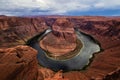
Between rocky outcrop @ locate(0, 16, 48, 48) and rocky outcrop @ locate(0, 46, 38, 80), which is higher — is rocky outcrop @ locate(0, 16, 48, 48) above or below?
below

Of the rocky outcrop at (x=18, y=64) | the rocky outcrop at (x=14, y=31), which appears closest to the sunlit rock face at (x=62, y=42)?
the rocky outcrop at (x=14, y=31)

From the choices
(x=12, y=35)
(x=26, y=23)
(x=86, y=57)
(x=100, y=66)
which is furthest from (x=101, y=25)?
(x=100, y=66)

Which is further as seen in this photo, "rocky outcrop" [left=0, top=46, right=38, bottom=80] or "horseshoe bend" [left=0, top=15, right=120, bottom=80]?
"horseshoe bend" [left=0, top=15, right=120, bottom=80]

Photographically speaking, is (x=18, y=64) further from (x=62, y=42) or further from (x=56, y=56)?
(x=62, y=42)

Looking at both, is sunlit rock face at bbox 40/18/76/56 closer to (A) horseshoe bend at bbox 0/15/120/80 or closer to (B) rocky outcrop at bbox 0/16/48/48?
(A) horseshoe bend at bbox 0/15/120/80

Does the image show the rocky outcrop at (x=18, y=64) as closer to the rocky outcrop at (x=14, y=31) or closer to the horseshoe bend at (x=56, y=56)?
the horseshoe bend at (x=56, y=56)

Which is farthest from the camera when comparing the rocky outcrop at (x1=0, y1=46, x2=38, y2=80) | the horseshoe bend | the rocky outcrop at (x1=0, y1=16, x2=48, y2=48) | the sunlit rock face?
the rocky outcrop at (x1=0, y1=16, x2=48, y2=48)

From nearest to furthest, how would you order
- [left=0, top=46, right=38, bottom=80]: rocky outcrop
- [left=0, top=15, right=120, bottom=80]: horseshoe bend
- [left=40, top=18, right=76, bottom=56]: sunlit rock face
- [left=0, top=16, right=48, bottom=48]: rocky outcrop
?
[left=0, top=46, right=38, bottom=80]: rocky outcrop < [left=0, top=15, right=120, bottom=80]: horseshoe bend < [left=40, top=18, right=76, bottom=56]: sunlit rock face < [left=0, top=16, right=48, bottom=48]: rocky outcrop

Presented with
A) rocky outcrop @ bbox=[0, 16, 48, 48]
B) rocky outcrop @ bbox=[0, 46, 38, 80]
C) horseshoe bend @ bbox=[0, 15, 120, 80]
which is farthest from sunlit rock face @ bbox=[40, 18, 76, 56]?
rocky outcrop @ bbox=[0, 46, 38, 80]
